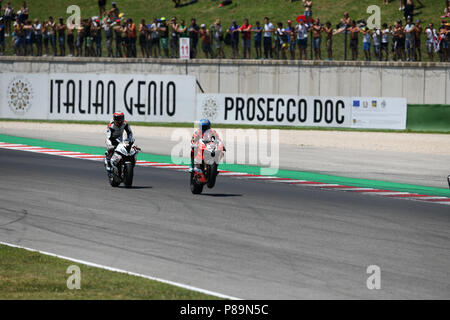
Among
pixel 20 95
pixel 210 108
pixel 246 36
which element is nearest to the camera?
pixel 210 108

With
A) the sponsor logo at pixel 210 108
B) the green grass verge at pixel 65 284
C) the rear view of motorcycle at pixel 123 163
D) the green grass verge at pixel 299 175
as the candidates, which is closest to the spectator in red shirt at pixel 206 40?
the sponsor logo at pixel 210 108

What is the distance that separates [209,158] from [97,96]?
19.5 meters

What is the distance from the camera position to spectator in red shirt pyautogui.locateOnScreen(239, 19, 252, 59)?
33438mm

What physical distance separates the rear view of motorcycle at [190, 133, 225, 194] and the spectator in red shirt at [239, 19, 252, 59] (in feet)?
59.5

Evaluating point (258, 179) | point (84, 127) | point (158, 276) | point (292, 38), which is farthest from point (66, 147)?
point (158, 276)

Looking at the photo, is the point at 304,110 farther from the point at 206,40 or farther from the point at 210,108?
the point at 206,40

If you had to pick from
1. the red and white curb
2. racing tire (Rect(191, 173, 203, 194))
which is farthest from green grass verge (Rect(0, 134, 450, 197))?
racing tire (Rect(191, 173, 203, 194))

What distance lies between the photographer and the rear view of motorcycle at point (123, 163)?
16.9 meters

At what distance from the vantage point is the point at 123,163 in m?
17.2

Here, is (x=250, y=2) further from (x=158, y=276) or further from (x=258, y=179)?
(x=158, y=276)

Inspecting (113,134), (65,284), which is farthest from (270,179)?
(65,284)

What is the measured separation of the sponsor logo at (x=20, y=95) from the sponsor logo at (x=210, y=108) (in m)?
7.87

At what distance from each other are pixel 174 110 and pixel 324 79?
21.5 feet

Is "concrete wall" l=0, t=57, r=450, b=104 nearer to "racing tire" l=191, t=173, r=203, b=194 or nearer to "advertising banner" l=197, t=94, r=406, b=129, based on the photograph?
"advertising banner" l=197, t=94, r=406, b=129
